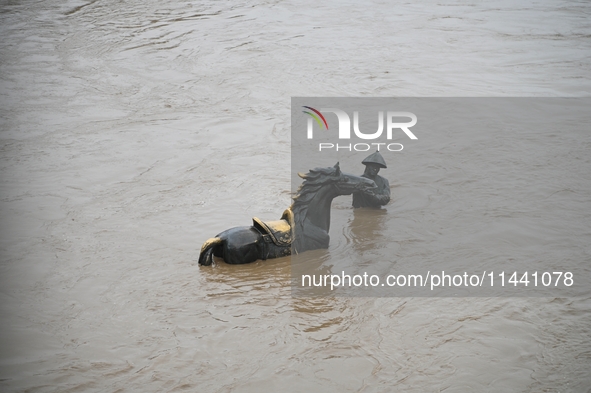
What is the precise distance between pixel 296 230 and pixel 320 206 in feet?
1.09

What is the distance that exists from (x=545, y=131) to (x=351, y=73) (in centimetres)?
439

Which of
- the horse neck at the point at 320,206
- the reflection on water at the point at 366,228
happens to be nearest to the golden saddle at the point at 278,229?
the horse neck at the point at 320,206

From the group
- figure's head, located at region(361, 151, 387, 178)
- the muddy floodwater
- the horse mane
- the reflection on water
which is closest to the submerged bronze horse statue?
the horse mane

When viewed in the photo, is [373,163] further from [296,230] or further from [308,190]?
[296,230]

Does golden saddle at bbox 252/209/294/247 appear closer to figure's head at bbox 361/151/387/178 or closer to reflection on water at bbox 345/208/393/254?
reflection on water at bbox 345/208/393/254

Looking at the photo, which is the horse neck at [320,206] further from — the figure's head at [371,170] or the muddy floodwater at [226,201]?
the figure's head at [371,170]

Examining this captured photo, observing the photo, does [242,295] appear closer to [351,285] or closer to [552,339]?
[351,285]

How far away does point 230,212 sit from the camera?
7.84 metres

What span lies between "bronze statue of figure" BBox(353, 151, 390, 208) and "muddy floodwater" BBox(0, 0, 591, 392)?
0.69 feet

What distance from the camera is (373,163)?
293 inches

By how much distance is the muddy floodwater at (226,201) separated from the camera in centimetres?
512

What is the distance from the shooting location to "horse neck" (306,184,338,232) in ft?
22.0

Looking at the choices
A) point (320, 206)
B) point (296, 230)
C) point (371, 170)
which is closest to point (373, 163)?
point (371, 170)

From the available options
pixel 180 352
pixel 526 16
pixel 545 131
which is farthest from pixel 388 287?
pixel 526 16
